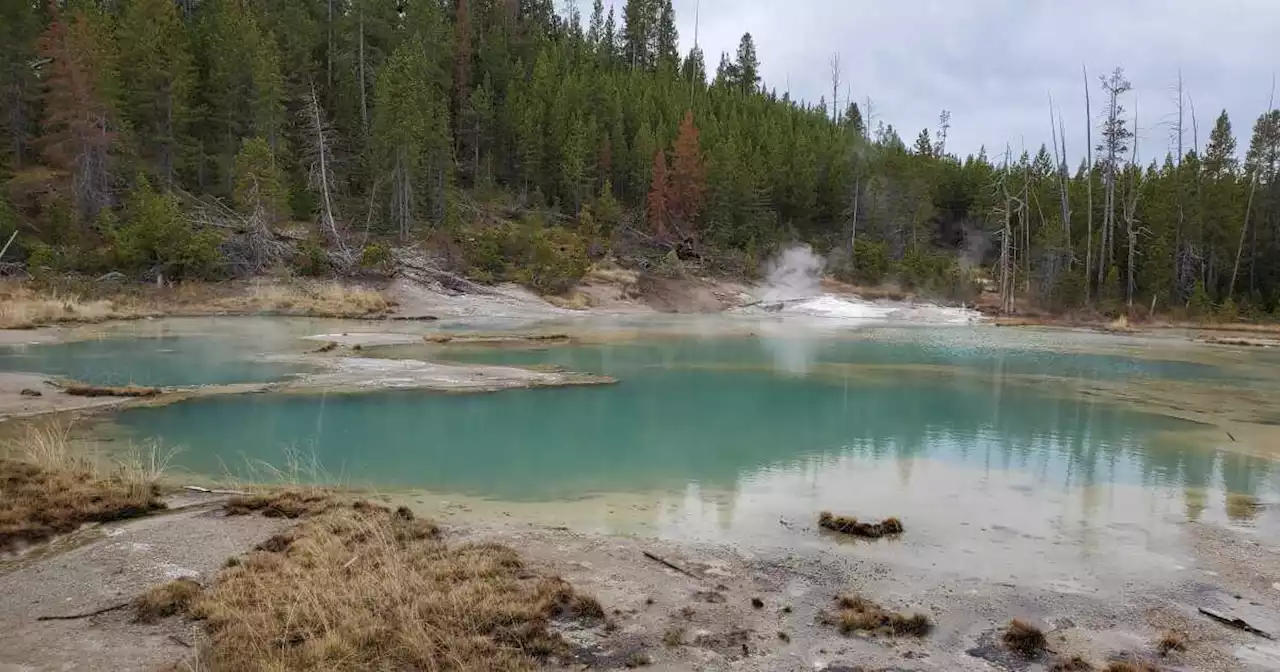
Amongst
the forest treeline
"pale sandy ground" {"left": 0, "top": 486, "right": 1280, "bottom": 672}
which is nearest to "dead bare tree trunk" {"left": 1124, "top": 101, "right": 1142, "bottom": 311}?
the forest treeline

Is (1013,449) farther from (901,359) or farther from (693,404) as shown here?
(901,359)

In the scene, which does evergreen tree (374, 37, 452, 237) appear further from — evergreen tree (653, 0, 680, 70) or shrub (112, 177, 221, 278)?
evergreen tree (653, 0, 680, 70)

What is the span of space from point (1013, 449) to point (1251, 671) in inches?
405

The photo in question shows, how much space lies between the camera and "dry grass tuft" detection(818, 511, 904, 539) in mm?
9995

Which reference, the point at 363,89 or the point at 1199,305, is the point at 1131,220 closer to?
the point at 1199,305

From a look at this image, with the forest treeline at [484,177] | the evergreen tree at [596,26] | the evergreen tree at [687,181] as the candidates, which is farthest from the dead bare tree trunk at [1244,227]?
the evergreen tree at [596,26]

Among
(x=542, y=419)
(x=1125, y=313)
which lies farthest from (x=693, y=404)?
(x=1125, y=313)

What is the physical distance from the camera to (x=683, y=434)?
16.9 m

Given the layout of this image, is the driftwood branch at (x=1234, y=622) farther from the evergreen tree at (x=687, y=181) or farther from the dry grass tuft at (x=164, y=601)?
the evergreen tree at (x=687, y=181)

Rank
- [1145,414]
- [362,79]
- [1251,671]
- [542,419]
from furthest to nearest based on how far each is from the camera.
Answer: [362,79]
[1145,414]
[542,419]
[1251,671]

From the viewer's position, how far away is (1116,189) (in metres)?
65.8

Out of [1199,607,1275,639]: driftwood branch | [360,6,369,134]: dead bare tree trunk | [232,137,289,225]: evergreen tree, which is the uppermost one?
[360,6,369,134]: dead bare tree trunk

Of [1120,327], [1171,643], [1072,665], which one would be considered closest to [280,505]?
[1072,665]

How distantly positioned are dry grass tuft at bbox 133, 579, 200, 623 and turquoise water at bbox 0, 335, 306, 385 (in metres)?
15.2
